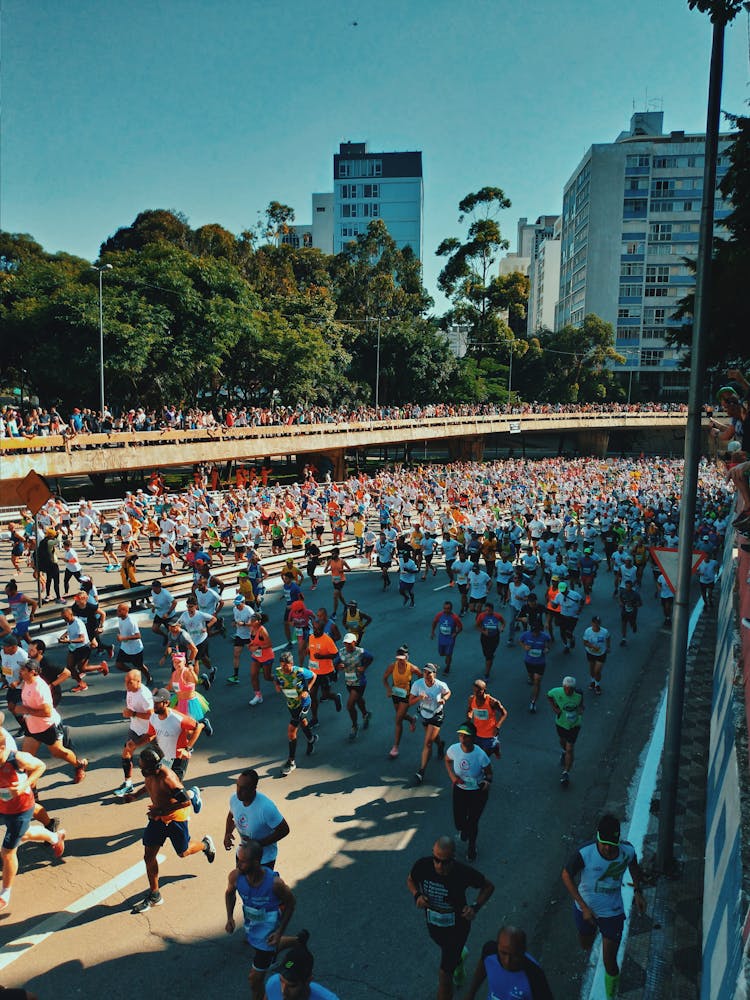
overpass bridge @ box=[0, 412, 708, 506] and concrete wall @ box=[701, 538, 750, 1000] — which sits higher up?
overpass bridge @ box=[0, 412, 708, 506]

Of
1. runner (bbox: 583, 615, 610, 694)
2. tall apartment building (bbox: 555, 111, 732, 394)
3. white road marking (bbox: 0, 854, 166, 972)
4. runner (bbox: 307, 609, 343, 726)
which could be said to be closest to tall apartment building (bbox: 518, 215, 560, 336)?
tall apartment building (bbox: 555, 111, 732, 394)

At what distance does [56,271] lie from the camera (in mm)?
30500

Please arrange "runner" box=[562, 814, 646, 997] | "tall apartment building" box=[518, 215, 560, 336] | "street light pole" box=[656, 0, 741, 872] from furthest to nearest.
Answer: "tall apartment building" box=[518, 215, 560, 336], "street light pole" box=[656, 0, 741, 872], "runner" box=[562, 814, 646, 997]

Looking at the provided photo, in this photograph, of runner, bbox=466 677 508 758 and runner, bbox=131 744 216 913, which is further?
runner, bbox=466 677 508 758

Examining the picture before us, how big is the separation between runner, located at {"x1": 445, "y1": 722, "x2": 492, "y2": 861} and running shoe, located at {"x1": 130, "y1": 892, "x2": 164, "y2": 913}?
106 inches

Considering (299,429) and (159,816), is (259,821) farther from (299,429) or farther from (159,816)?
(299,429)

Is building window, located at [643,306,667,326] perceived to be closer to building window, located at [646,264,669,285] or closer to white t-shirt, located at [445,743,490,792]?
building window, located at [646,264,669,285]

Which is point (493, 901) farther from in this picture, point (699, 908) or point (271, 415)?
point (271, 415)

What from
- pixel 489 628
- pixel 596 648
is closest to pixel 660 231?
pixel 596 648

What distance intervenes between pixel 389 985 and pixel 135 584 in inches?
471

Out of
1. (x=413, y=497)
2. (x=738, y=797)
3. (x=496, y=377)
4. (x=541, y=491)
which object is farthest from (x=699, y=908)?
(x=496, y=377)

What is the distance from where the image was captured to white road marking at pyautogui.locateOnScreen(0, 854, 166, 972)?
5.23m

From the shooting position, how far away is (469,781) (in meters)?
6.28

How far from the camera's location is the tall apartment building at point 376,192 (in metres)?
124
